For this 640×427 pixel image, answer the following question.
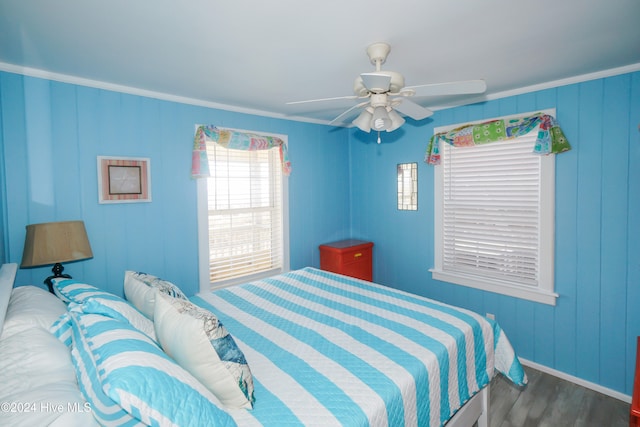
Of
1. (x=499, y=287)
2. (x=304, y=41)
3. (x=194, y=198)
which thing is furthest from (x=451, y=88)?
(x=194, y=198)

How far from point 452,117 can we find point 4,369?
3.62 m

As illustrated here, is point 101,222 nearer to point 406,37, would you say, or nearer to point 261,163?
point 261,163

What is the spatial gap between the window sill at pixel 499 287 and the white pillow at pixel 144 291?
2.63 m

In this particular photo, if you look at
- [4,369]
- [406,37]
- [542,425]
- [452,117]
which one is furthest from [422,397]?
[452,117]

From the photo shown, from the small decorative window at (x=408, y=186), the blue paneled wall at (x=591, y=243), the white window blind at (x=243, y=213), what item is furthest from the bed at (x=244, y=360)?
the small decorative window at (x=408, y=186)

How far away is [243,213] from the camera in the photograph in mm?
3479

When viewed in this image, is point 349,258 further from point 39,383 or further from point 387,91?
point 39,383

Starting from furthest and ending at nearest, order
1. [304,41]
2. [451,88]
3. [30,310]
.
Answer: [304,41] → [451,88] → [30,310]

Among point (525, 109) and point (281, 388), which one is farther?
point (525, 109)

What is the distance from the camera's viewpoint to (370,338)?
186cm

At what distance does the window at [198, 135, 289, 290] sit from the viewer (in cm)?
320

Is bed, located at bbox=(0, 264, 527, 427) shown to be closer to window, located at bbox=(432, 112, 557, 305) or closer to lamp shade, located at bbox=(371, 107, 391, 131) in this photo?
window, located at bbox=(432, 112, 557, 305)

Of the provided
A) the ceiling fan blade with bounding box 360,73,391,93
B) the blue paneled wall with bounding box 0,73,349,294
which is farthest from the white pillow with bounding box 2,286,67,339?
the ceiling fan blade with bounding box 360,73,391,93

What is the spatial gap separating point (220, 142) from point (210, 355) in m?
2.28
